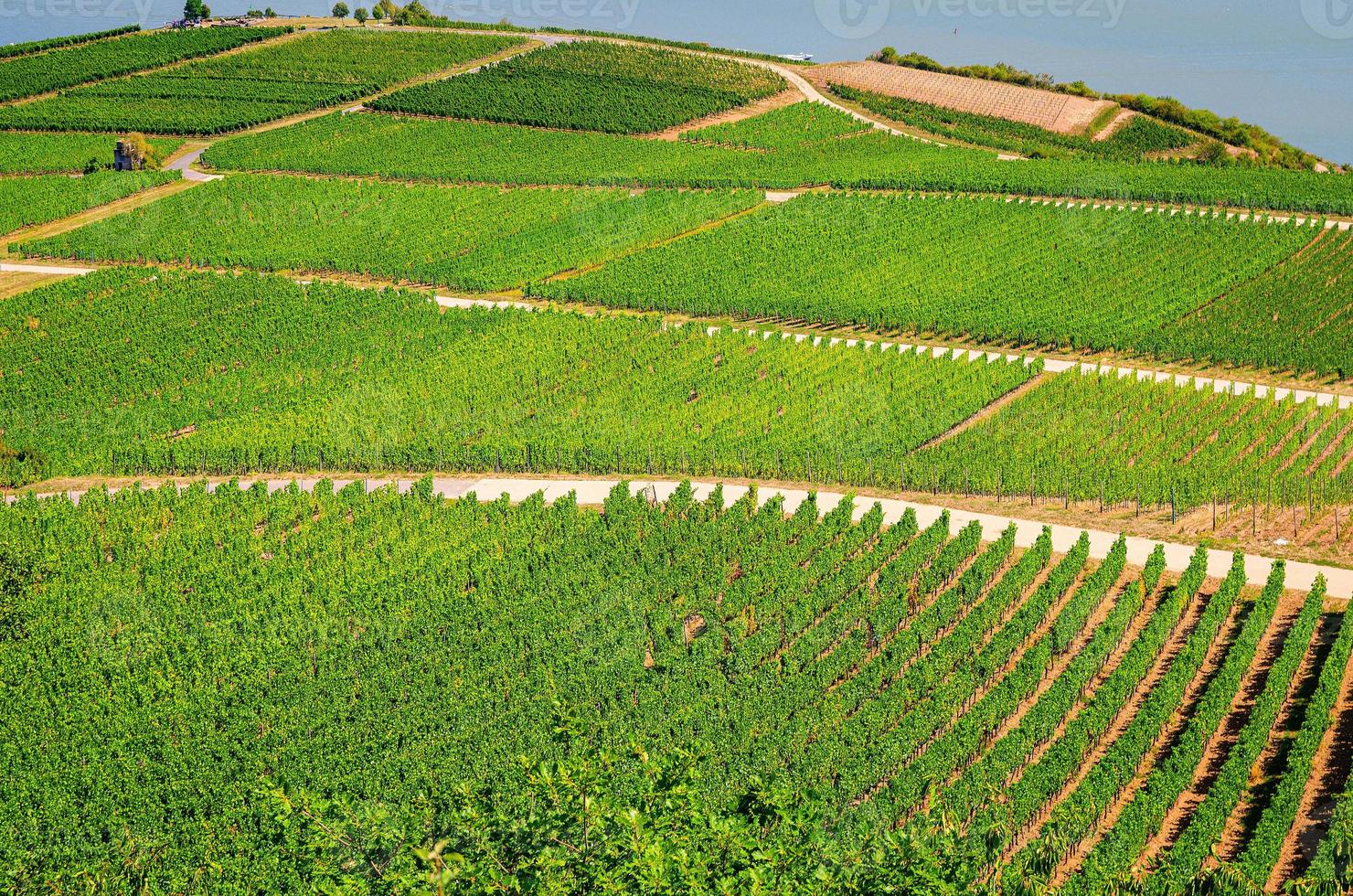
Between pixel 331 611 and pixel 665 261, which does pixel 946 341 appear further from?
pixel 331 611

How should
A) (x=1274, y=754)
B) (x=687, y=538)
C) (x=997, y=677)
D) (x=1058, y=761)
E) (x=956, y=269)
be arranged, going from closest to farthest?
(x=1058, y=761), (x=1274, y=754), (x=997, y=677), (x=687, y=538), (x=956, y=269)

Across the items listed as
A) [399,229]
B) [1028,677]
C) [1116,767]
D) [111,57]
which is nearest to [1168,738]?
[1116,767]

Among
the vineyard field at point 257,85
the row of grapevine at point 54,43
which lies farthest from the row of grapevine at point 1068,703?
the row of grapevine at point 54,43

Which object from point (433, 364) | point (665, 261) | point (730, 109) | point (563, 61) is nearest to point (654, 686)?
point (433, 364)

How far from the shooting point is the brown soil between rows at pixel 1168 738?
1089 inches

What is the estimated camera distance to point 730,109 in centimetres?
11256

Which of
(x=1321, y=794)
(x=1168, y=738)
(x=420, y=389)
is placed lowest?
(x=1321, y=794)

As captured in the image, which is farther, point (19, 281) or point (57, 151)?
point (57, 151)

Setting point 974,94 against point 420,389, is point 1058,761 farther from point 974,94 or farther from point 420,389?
point 974,94

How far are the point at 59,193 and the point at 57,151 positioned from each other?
40.6 ft

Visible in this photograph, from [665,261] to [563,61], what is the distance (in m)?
58.7

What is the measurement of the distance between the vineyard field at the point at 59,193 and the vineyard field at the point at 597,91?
→ 25846mm

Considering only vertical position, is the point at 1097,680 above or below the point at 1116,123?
below

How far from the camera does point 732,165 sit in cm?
9512
